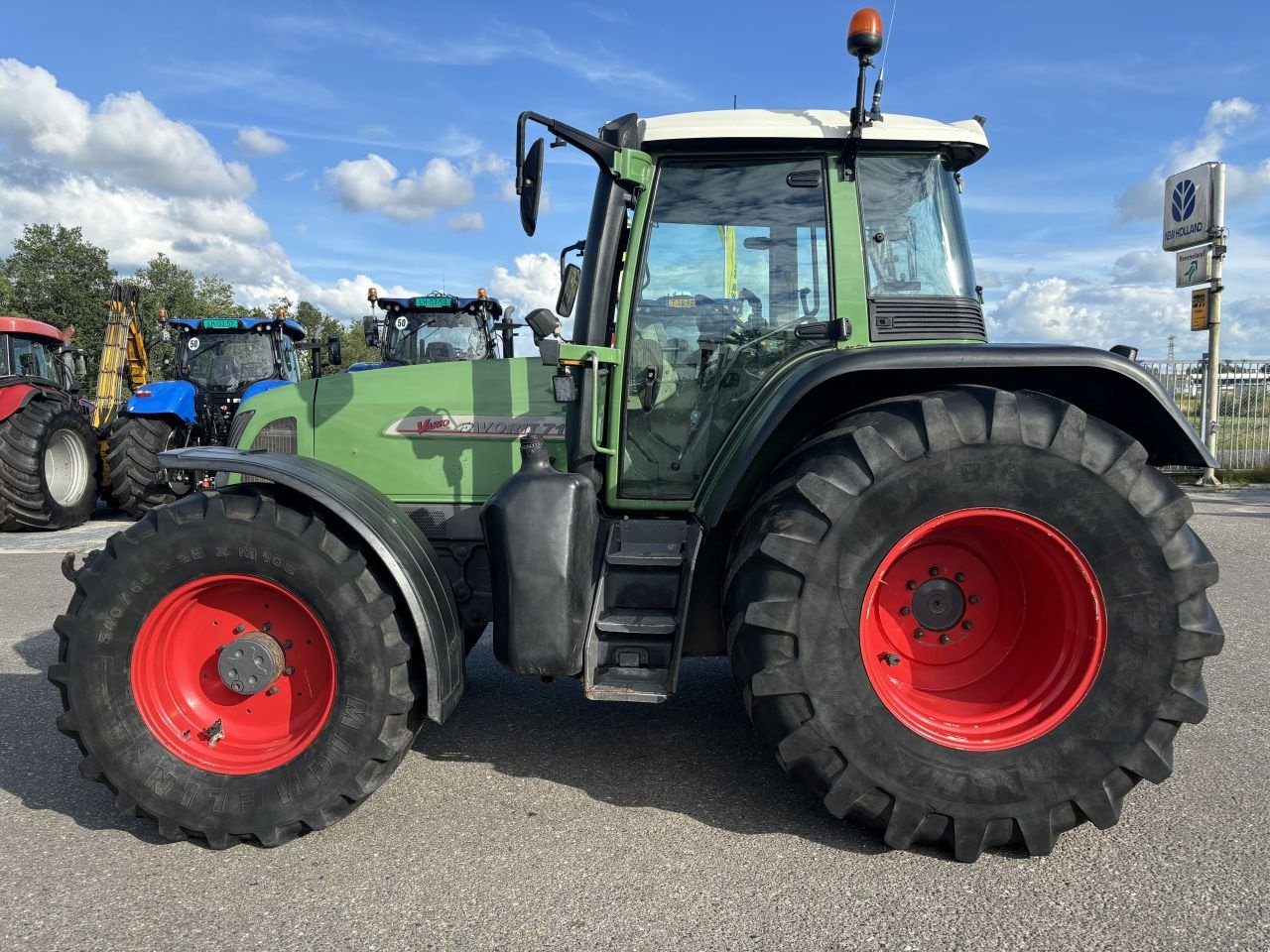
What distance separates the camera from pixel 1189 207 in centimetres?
1149

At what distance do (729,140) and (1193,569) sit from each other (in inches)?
77.8

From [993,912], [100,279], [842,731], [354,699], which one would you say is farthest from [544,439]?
[100,279]

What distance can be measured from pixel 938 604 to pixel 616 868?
51.4 inches

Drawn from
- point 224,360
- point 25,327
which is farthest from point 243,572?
point 25,327

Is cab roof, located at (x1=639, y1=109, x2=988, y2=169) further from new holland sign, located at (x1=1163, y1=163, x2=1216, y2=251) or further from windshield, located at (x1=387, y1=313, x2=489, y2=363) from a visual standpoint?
new holland sign, located at (x1=1163, y1=163, x2=1216, y2=251)

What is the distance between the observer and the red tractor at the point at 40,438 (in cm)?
866

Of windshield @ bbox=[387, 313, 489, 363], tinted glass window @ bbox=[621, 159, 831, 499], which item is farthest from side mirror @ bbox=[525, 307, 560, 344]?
windshield @ bbox=[387, 313, 489, 363]

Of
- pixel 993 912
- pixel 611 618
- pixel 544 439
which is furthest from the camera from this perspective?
pixel 544 439

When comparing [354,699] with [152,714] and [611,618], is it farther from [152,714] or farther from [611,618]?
[611,618]

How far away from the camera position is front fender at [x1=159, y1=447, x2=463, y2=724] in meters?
2.68

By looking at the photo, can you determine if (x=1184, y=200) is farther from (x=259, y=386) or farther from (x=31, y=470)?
(x=31, y=470)

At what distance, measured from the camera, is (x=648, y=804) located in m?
2.85

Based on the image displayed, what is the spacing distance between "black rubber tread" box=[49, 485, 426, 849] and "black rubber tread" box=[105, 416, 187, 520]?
754cm

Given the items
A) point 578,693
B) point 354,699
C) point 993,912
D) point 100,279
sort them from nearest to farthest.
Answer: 1. point 993,912
2. point 354,699
3. point 578,693
4. point 100,279
